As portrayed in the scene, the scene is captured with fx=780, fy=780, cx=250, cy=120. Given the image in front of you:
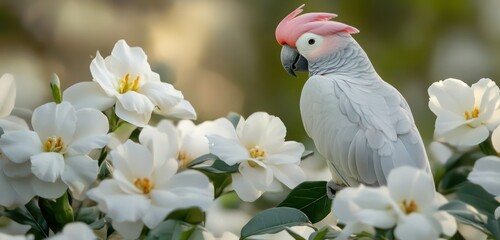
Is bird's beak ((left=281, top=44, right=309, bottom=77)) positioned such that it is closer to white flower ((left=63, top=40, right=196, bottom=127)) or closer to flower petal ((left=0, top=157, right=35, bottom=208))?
white flower ((left=63, top=40, right=196, bottom=127))

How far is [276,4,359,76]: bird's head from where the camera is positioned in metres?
0.48

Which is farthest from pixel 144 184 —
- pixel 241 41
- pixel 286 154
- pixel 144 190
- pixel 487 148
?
pixel 241 41

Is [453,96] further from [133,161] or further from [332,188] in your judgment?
[133,161]

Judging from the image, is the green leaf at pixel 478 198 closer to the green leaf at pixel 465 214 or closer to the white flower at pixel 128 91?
the green leaf at pixel 465 214

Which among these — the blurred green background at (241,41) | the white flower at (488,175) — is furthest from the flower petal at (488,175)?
the blurred green background at (241,41)

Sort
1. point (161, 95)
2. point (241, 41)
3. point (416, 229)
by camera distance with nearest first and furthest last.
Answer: point (416, 229)
point (161, 95)
point (241, 41)

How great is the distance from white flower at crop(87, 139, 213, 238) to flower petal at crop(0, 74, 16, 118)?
0.09 metres

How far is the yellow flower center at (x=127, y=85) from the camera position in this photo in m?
0.44

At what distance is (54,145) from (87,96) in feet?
0.13

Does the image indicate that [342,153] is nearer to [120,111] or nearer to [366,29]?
[120,111]

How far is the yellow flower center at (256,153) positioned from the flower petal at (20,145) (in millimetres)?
117

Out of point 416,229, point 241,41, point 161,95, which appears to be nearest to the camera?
point 416,229

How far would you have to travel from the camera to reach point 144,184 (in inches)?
15.1

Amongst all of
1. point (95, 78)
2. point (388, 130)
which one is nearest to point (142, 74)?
point (95, 78)
